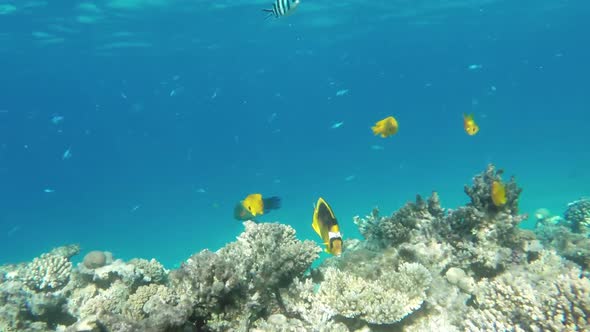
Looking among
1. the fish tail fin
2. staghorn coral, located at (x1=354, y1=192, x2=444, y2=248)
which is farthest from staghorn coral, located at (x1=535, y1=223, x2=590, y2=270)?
the fish tail fin

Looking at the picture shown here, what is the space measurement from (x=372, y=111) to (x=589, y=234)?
99079mm

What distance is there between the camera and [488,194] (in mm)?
6863

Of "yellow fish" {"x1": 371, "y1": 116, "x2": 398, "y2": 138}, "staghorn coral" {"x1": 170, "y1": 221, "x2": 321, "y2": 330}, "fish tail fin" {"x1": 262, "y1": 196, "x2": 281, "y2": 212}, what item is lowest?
"staghorn coral" {"x1": 170, "y1": 221, "x2": 321, "y2": 330}

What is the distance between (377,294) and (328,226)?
1566 mm

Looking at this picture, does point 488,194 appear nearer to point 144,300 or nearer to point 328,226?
point 328,226

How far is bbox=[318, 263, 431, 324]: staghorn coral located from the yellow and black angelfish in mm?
1121

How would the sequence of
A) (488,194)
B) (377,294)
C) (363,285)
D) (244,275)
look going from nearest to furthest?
1. (244,275)
2. (377,294)
3. (363,285)
4. (488,194)

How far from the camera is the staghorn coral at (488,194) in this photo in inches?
269

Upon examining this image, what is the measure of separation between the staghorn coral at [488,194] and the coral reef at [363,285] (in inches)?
0.7

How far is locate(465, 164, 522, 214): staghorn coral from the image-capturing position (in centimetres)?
684

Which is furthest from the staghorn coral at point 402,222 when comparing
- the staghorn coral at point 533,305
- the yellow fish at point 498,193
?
the staghorn coral at point 533,305

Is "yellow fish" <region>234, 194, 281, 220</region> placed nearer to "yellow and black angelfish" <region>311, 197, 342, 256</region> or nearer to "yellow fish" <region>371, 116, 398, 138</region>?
"yellow fish" <region>371, 116, 398, 138</region>

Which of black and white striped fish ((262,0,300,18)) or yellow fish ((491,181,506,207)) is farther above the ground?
black and white striped fish ((262,0,300,18))

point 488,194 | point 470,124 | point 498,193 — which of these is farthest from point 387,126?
point 498,193
